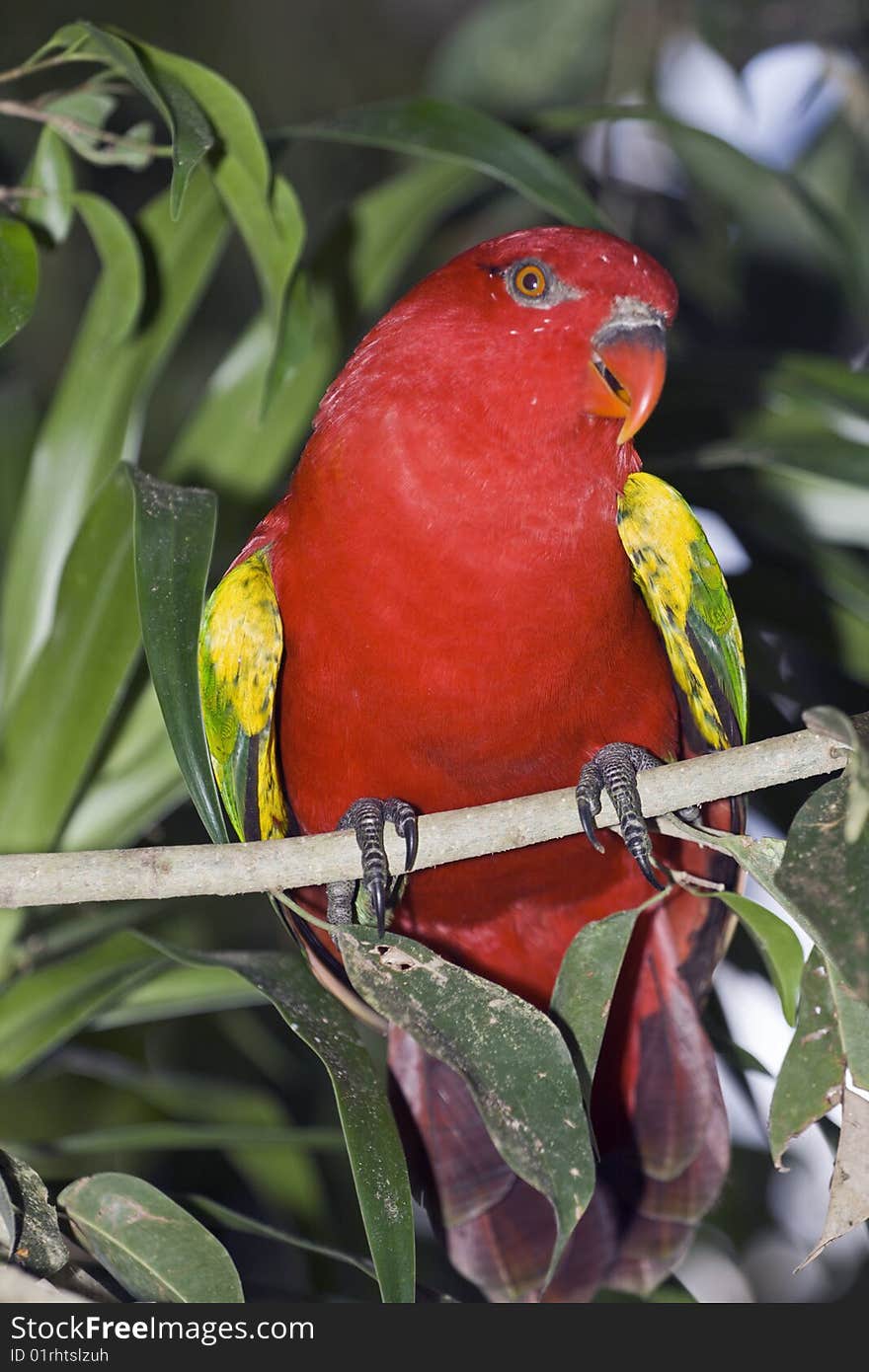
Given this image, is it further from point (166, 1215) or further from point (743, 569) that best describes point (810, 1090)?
point (743, 569)

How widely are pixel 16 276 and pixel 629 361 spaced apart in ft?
1.68

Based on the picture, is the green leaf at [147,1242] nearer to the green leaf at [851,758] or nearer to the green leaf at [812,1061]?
the green leaf at [812,1061]

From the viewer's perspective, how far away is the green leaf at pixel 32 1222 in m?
0.86

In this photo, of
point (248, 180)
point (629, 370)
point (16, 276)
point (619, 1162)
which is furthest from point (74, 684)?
point (619, 1162)

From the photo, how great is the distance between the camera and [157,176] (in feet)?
7.23

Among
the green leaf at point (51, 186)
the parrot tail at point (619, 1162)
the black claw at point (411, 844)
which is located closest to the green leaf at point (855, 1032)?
the black claw at point (411, 844)

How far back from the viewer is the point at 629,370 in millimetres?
1025

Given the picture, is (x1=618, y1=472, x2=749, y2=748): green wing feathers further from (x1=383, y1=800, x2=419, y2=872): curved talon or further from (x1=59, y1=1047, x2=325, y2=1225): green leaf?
(x1=59, y1=1047, x2=325, y2=1225): green leaf

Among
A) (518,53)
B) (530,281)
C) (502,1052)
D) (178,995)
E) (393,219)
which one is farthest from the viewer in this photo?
(518,53)

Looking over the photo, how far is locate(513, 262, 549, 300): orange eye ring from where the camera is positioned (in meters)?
1.05

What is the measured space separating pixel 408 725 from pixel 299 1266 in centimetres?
82

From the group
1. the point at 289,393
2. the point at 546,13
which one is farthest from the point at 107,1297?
the point at 546,13

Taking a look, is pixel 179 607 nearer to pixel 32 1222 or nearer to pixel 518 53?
pixel 32 1222

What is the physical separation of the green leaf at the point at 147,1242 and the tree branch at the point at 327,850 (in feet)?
0.91
